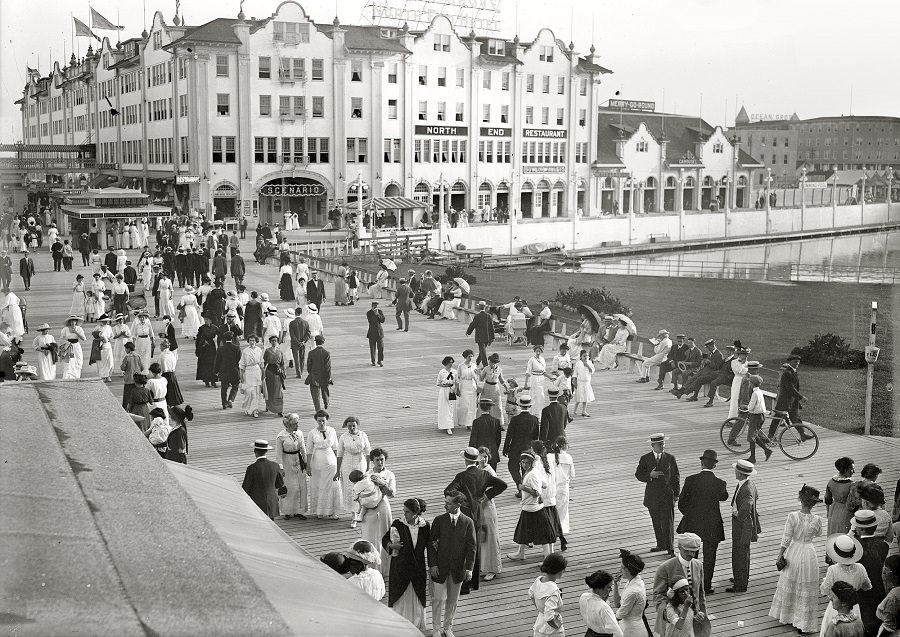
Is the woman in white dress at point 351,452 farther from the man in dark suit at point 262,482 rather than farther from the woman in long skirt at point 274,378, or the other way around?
the woman in long skirt at point 274,378

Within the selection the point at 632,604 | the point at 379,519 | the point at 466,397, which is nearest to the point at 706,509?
the point at 632,604

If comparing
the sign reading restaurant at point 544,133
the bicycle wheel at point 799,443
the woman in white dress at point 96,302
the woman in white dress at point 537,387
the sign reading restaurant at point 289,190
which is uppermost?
the sign reading restaurant at point 544,133

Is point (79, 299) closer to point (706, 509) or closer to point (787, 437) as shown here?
point (787, 437)

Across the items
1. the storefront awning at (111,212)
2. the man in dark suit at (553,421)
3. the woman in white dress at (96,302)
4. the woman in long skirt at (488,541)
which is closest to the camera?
the woman in long skirt at (488,541)

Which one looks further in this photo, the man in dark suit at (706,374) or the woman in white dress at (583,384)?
the man in dark suit at (706,374)

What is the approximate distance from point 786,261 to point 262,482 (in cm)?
7581

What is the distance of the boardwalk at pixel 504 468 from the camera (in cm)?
1006

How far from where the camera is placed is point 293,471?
12172 mm

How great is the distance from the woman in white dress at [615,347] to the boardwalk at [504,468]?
0.30 meters

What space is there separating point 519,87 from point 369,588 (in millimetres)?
67104

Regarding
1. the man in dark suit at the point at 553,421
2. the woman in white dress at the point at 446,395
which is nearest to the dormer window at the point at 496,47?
the woman in white dress at the point at 446,395

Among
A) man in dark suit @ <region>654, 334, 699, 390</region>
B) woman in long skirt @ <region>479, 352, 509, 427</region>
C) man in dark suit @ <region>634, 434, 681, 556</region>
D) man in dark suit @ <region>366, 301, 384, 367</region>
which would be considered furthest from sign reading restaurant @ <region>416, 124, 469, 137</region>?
man in dark suit @ <region>634, 434, 681, 556</region>

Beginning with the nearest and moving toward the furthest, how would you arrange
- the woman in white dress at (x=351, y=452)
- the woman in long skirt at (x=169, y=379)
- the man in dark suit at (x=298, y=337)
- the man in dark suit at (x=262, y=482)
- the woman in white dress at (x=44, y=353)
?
the man in dark suit at (x=262, y=482), the woman in white dress at (x=351, y=452), the woman in long skirt at (x=169, y=379), the woman in white dress at (x=44, y=353), the man in dark suit at (x=298, y=337)

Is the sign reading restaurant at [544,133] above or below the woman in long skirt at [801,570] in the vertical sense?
above
